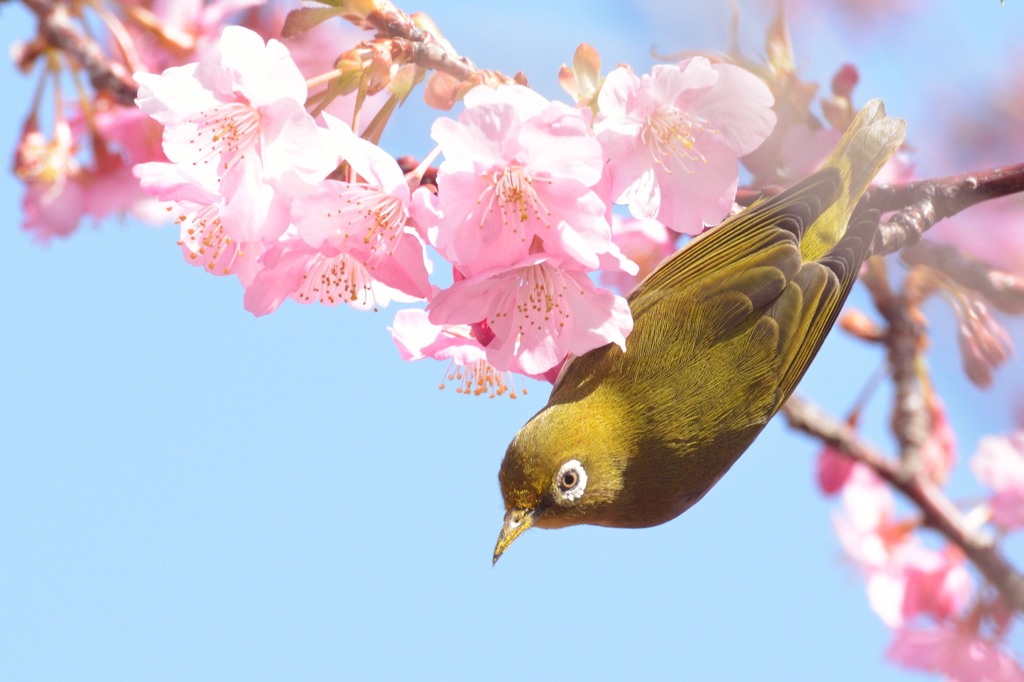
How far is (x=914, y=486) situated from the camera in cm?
480

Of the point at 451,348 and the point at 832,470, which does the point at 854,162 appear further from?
the point at 832,470

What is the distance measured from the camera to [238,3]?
4.37 metres

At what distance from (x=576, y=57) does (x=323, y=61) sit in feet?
5.23

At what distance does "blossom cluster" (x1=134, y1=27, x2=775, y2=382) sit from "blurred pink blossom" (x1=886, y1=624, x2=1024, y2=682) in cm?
322

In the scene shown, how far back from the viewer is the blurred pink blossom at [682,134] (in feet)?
6.95

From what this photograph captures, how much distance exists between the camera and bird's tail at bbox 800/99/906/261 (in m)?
2.81

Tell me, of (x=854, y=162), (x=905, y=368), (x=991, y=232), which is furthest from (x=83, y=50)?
(x=905, y=368)

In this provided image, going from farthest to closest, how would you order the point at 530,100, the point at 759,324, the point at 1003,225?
the point at 759,324
the point at 1003,225
the point at 530,100

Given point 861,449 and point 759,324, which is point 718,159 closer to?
point 759,324

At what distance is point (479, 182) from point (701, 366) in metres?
1.06

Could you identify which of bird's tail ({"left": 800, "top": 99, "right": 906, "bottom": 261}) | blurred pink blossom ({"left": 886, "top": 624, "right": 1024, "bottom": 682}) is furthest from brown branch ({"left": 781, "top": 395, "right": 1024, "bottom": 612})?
bird's tail ({"left": 800, "top": 99, "right": 906, "bottom": 261})

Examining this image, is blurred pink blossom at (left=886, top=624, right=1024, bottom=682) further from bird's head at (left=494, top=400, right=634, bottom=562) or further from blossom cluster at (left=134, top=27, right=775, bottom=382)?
blossom cluster at (left=134, top=27, right=775, bottom=382)

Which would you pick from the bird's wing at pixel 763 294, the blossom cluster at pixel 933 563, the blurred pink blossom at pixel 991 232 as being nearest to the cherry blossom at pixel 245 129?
the bird's wing at pixel 763 294

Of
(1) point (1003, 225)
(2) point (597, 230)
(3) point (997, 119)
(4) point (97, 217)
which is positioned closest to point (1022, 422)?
(3) point (997, 119)
